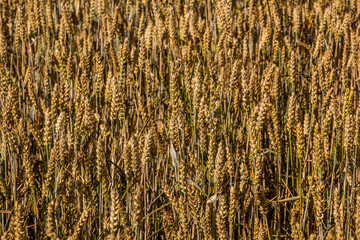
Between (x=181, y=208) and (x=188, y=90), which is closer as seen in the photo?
(x=181, y=208)

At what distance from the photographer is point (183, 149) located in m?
1.30

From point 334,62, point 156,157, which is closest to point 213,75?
point 156,157

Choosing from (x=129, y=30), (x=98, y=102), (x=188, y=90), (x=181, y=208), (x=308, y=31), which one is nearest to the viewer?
(x=181, y=208)

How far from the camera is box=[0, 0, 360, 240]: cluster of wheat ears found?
3.69 ft

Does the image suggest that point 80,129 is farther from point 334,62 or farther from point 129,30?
point 334,62

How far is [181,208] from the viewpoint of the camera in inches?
41.5

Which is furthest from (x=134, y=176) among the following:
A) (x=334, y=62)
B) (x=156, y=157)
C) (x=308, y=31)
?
(x=308, y=31)

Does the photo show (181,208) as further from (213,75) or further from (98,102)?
(98,102)

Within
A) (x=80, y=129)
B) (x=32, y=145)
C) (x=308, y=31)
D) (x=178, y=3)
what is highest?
(x=178, y=3)

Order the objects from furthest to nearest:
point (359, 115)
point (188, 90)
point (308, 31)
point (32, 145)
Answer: point (308, 31), point (32, 145), point (188, 90), point (359, 115)

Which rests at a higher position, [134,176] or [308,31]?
[308,31]

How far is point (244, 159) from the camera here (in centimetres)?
129

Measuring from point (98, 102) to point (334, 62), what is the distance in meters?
1.17

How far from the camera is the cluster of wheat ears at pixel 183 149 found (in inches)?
44.3
